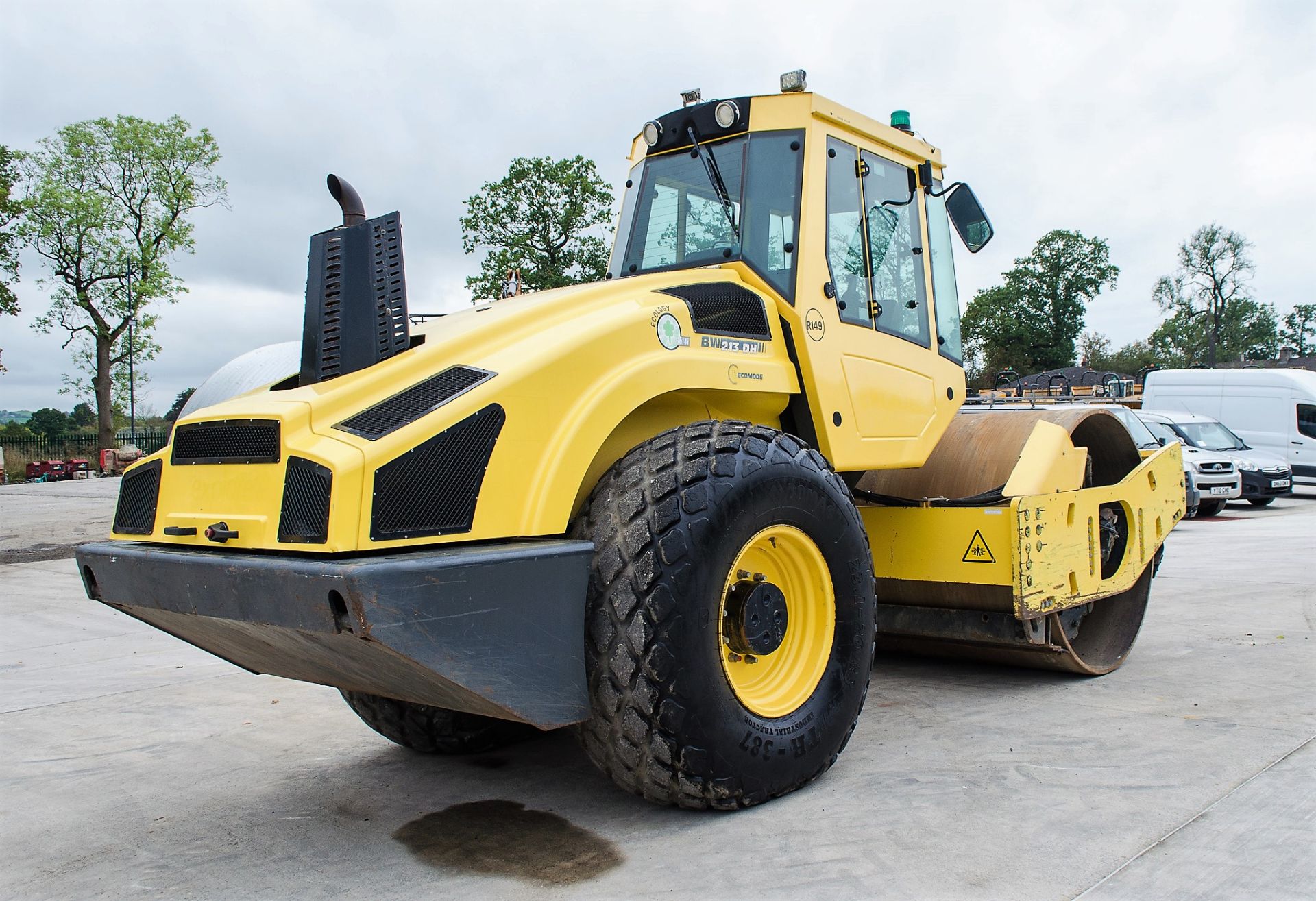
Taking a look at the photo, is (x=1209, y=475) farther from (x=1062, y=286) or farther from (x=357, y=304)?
(x=1062, y=286)

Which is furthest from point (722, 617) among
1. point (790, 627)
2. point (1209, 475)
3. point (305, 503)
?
point (1209, 475)

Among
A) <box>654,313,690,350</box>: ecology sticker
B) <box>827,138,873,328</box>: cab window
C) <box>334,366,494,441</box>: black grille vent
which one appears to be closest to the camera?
<box>334,366,494,441</box>: black grille vent

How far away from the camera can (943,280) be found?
5738mm

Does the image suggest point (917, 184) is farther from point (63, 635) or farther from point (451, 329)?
point (63, 635)

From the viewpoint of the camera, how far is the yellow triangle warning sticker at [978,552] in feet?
17.0

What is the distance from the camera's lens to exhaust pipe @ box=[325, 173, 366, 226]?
12.2 ft

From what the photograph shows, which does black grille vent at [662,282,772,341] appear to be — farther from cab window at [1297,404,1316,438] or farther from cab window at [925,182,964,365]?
cab window at [1297,404,1316,438]

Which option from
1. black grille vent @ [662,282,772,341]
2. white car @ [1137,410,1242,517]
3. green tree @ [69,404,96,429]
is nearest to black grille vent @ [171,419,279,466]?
black grille vent @ [662,282,772,341]

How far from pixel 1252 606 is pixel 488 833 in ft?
22.1

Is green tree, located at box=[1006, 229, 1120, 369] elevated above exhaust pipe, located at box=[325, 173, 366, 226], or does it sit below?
above

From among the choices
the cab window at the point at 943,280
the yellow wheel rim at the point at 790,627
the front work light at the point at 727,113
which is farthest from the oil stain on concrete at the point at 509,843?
the cab window at the point at 943,280

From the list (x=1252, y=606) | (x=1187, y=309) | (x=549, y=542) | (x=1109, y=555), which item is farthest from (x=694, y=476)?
(x=1187, y=309)

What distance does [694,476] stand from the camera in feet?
11.7

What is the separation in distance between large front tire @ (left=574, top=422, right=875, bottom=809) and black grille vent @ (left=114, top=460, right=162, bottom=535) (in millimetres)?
1517
